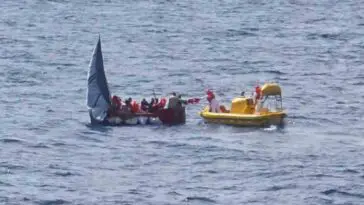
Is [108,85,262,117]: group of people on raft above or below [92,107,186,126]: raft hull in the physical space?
above

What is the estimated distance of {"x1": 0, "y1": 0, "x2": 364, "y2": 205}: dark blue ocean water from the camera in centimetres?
5753

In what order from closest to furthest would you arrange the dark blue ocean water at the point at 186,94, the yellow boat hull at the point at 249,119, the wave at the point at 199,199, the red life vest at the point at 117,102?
the wave at the point at 199,199 < the dark blue ocean water at the point at 186,94 < the yellow boat hull at the point at 249,119 < the red life vest at the point at 117,102

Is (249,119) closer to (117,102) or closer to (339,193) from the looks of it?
(117,102)

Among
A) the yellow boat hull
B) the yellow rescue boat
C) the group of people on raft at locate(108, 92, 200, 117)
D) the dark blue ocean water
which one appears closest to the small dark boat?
the group of people on raft at locate(108, 92, 200, 117)

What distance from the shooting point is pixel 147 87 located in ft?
274

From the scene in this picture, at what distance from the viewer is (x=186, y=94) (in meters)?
81.1

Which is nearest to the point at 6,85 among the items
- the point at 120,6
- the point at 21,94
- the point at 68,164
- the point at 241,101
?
the point at 21,94

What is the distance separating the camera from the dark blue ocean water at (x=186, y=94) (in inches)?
2265

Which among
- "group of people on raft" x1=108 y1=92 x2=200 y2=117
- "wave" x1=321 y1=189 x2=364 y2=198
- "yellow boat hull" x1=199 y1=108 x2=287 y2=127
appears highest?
"group of people on raft" x1=108 y1=92 x2=200 y2=117

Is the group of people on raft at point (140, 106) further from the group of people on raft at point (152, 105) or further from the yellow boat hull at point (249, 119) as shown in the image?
the yellow boat hull at point (249, 119)

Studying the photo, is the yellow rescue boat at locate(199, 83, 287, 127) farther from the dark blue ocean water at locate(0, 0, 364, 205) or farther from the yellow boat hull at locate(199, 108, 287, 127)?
the dark blue ocean water at locate(0, 0, 364, 205)

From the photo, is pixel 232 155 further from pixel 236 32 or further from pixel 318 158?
pixel 236 32

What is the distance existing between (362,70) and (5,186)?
1511 inches

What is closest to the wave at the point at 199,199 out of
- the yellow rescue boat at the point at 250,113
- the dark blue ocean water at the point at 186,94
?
the dark blue ocean water at the point at 186,94
